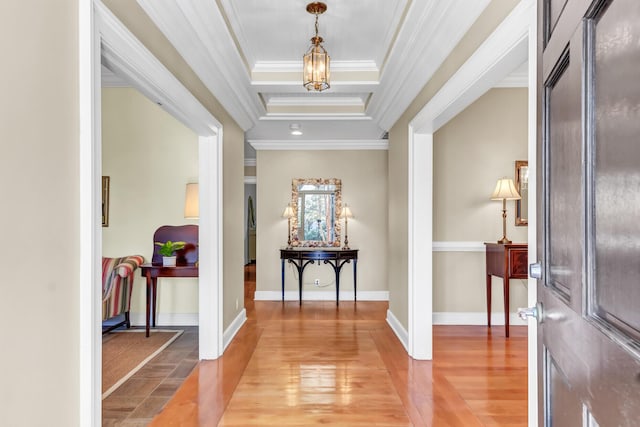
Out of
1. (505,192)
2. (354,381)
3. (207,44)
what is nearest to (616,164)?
(207,44)

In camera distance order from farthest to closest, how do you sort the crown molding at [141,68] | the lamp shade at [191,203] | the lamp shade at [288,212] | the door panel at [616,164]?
the lamp shade at [288,212] → the lamp shade at [191,203] → the crown molding at [141,68] → the door panel at [616,164]

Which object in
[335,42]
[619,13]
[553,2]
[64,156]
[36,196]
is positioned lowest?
[36,196]

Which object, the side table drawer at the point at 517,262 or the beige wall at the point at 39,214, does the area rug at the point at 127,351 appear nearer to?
the beige wall at the point at 39,214

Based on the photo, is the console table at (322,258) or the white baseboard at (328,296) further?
the white baseboard at (328,296)

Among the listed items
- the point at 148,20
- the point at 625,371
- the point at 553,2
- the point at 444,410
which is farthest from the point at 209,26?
the point at 444,410

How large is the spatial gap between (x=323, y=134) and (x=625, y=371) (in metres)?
5.16

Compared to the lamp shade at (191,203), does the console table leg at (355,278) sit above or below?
below

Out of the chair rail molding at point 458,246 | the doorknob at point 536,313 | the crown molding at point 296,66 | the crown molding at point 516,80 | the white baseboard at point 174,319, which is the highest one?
the crown molding at point 516,80

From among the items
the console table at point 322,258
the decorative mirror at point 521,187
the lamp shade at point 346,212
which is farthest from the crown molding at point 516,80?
the console table at point 322,258

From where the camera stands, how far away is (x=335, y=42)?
3281 millimetres

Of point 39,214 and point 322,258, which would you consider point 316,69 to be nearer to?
point 39,214

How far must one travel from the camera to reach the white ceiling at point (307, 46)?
2.35m

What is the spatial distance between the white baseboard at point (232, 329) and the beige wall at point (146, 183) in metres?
0.54

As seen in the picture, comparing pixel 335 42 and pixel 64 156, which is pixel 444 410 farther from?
pixel 335 42
